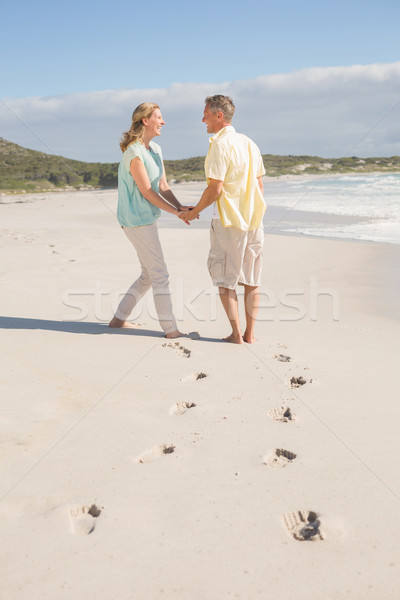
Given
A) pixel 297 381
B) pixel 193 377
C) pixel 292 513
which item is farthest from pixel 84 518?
pixel 297 381

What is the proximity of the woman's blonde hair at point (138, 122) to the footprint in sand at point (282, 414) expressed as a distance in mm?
2462

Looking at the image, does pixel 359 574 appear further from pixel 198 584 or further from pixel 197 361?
pixel 197 361

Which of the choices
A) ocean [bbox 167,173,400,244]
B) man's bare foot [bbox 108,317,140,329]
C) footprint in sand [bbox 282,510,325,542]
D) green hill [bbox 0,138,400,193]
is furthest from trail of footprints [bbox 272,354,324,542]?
green hill [bbox 0,138,400,193]

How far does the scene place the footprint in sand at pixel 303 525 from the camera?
2129 mm

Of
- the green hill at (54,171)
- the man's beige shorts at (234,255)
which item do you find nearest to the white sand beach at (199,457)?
the man's beige shorts at (234,255)

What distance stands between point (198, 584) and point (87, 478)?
830 mm

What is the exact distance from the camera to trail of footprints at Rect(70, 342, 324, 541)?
2.17m

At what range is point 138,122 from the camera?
4.40 meters

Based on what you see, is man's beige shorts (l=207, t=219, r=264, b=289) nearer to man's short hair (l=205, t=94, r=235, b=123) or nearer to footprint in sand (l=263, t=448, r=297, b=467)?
man's short hair (l=205, t=94, r=235, b=123)

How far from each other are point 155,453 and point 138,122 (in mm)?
2771

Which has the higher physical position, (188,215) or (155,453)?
(188,215)

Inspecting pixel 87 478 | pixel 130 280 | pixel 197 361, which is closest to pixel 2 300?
pixel 130 280

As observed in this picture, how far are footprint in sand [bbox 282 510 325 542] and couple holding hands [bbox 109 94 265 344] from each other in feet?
7.98

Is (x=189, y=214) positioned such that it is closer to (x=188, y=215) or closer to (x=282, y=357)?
(x=188, y=215)
